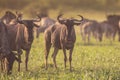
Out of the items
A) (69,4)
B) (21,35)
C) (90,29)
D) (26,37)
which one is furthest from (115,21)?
(69,4)

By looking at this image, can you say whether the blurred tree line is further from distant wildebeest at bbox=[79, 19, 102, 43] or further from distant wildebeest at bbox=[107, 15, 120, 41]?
distant wildebeest at bbox=[79, 19, 102, 43]

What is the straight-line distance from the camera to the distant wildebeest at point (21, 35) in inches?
618

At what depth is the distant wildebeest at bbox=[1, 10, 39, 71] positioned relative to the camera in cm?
1569

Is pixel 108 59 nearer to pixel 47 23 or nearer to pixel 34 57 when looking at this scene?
pixel 34 57

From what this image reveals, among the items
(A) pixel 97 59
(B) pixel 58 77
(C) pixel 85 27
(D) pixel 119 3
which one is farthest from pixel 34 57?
(D) pixel 119 3

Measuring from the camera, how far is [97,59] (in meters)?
19.1

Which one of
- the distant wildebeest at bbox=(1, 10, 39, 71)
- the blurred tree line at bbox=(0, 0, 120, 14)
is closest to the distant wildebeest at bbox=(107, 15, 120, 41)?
the distant wildebeest at bbox=(1, 10, 39, 71)

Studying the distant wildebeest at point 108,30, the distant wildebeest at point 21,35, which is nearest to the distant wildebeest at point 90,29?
the distant wildebeest at point 108,30

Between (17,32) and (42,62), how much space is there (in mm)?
2572

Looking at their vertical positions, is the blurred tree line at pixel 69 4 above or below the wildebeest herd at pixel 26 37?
below

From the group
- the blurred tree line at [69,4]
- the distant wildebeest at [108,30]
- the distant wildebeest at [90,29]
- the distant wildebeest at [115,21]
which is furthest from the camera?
the blurred tree line at [69,4]

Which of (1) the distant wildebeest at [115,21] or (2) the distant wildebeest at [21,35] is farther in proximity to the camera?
(1) the distant wildebeest at [115,21]

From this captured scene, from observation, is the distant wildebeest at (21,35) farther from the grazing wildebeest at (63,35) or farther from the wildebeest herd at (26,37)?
the grazing wildebeest at (63,35)

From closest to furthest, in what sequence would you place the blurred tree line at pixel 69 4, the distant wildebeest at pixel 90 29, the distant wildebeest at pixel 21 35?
1. the distant wildebeest at pixel 21 35
2. the distant wildebeest at pixel 90 29
3. the blurred tree line at pixel 69 4
